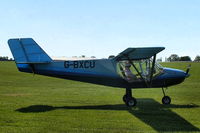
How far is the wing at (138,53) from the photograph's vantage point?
34.9 feet

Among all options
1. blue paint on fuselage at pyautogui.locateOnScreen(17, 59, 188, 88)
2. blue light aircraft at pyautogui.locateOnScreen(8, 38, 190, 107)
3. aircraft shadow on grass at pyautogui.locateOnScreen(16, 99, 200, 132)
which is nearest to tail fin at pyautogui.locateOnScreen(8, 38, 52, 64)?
blue light aircraft at pyautogui.locateOnScreen(8, 38, 190, 107)

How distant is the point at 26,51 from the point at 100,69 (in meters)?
3.47

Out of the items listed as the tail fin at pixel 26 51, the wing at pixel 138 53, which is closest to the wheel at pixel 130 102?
the wing at pixel 138 53

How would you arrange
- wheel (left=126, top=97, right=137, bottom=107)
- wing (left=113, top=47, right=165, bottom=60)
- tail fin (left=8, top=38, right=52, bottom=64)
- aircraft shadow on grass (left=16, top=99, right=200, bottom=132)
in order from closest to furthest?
1. aircraft shadow on grass (left=16, top=99, right=200, bottom=132)
2. wing (left=113, top=47, right=165, bottom=60)
3. wheel (left=126, top=97, right=137, bottom=107)
4. tail fin (left=8, top=38, right=52, bottom=64)

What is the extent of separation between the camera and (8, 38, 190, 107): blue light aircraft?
39.6 feet

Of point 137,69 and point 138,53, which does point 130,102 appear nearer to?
point 137,69

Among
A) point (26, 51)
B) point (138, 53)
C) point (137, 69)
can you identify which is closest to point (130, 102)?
point (137, 69)

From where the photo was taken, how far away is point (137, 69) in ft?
39.0

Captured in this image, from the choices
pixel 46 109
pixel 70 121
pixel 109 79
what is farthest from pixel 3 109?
pixel 109 79

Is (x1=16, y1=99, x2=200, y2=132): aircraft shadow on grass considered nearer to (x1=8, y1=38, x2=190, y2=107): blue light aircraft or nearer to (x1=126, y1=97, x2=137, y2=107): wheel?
(x1=126, y1=97, x2=137, y2=107): wheel

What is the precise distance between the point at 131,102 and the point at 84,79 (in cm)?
241

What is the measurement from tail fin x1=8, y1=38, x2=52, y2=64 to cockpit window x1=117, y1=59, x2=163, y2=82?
3.43 meters

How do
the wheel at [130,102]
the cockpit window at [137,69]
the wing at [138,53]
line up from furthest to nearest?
the cockpit window at [137,69] < the wheel at [130,102] < the wing at [138,53]

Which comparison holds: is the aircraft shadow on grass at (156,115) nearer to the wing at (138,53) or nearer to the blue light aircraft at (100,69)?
the blue light aircraft at (100,69)
